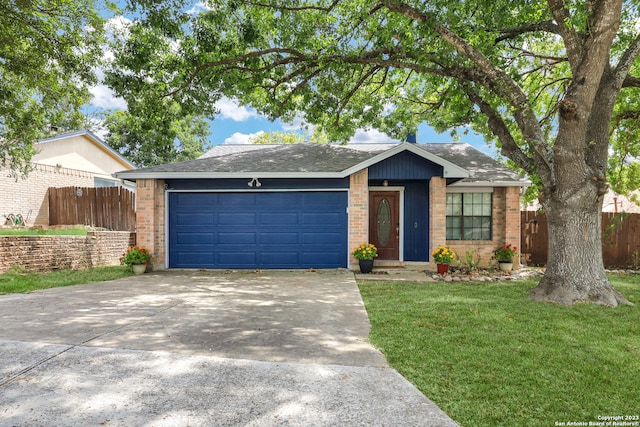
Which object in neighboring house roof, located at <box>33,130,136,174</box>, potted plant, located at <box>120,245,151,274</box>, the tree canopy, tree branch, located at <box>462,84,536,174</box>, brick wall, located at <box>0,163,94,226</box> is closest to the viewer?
tree branch, located at <box>462,84,536,174</box>

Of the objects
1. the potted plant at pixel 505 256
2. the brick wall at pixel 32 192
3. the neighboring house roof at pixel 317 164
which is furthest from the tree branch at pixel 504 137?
the brick wall at pixel 32 192

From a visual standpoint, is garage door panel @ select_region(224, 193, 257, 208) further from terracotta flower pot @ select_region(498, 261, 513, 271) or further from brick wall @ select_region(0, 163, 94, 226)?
brick wall @ select_region(0, 163, 94, 226)

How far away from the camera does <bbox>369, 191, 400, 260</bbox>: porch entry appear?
1098cm

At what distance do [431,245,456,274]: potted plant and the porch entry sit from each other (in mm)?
1471

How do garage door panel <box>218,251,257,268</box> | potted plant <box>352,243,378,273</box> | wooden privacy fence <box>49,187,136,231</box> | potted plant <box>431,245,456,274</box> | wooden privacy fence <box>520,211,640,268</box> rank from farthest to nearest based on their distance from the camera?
wooden privacy fence <box>49,187,136,231</box> → wooden privacy fence <box>520,211,640,268</box> → garage door panel <box>218,251,257,268</box> → potted plant <box>352,243,378,273</box> → potted plant <box>431,245,456,274</box>

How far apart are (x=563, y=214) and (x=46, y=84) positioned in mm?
13285

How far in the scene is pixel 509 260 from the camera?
1023 cm

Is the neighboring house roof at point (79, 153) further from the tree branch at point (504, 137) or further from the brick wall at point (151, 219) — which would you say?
the tree branch at point (504, 137)

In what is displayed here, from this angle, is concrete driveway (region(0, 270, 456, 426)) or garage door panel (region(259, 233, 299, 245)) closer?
concrete driveway (region(0, 270, 456, 426))

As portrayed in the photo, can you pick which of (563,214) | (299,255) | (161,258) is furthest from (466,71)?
(161,258)

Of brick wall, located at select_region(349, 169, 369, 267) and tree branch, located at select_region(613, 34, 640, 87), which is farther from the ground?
tree branch, located at select_region(613, 34, 640, 87)

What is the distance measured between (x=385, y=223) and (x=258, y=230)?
12.9 feet

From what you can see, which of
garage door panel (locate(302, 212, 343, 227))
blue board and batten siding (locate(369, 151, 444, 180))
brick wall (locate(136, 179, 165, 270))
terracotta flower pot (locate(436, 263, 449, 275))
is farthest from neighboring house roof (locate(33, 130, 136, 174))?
terracotta flower pot (locate(436, 263, 449, 275))

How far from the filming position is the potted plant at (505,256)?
33.6 feet
